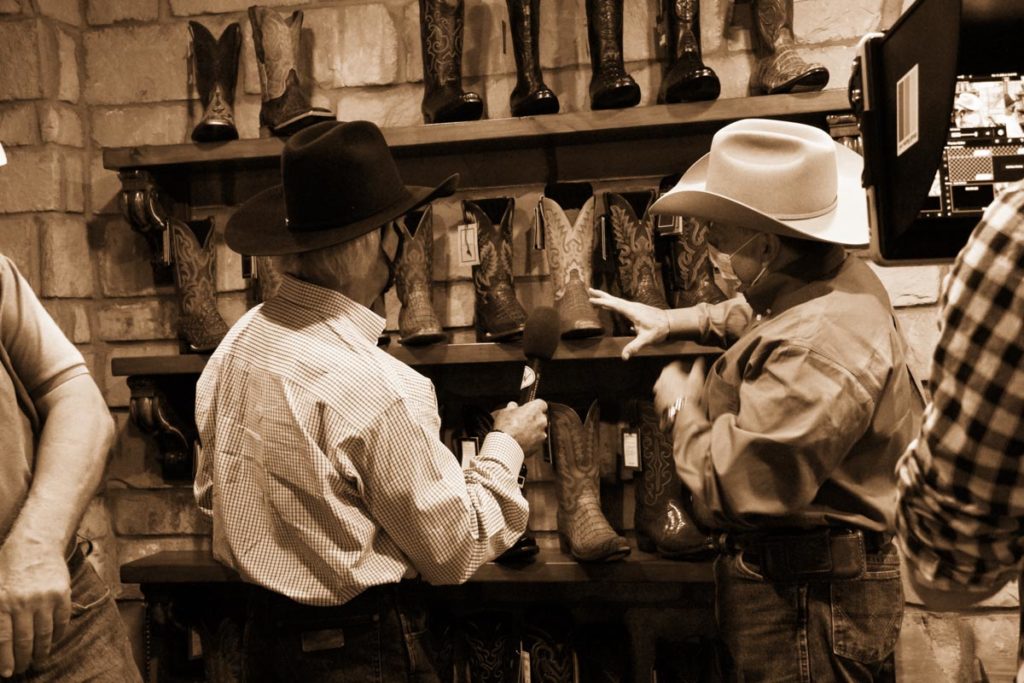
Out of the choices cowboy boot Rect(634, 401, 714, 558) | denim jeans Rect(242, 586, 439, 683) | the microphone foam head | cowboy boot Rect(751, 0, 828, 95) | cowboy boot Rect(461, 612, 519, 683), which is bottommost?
cowboy boot Rect(461, 612, 519, 683)

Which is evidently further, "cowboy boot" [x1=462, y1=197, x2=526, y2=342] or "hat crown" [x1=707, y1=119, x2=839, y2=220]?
"cowboy boot" [x1=462, y1=197, x2=526, y2=342]

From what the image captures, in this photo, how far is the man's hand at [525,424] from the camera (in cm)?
169

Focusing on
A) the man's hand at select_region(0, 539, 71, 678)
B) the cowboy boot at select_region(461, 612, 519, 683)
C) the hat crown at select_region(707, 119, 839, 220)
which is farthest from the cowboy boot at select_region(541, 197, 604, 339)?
the man's hand at select_region(0, 539, 71, 678)

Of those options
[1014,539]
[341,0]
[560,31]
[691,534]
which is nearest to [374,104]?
[341,0]

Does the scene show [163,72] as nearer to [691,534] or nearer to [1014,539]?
[691,534]

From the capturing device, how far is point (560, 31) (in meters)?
2.65

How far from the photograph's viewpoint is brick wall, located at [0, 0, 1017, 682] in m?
2.58

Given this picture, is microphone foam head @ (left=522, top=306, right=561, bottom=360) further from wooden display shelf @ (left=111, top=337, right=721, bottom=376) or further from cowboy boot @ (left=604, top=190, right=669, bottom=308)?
cowboy boot @ (left=604, top=190, right=669, bottom=308)

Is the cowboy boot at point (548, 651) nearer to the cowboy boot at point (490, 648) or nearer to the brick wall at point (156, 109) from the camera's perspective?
the cowboy boot at point (490, 648)

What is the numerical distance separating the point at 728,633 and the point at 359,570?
71 cm

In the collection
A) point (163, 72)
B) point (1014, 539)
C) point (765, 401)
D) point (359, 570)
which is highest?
point (163, 72)

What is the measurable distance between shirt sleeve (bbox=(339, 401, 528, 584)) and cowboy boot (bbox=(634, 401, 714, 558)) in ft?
2.87

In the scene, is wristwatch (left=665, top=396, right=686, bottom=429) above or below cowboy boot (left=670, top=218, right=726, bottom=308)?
below

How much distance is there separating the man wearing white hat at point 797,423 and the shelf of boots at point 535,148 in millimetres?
555
